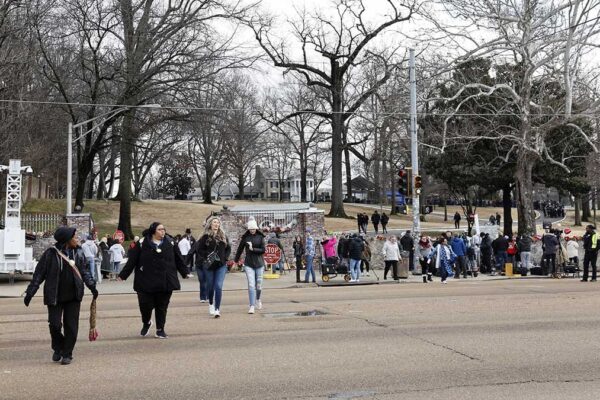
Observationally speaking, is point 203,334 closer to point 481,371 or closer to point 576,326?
point 481,371

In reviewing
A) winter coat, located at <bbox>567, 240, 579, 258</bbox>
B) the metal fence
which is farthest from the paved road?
the metal fence

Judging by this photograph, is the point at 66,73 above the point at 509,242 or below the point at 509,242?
above

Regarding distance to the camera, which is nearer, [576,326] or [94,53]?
[576,326]

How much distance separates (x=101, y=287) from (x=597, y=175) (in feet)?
149

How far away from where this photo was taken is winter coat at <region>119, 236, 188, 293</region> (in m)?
9.81

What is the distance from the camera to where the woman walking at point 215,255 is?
1223 cm

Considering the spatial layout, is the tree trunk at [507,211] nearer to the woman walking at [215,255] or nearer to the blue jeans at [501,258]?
the blue jeans at [501,258]

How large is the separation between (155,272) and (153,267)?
0.08m

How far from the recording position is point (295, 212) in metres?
30.7

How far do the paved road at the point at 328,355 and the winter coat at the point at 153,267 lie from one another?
819 mm

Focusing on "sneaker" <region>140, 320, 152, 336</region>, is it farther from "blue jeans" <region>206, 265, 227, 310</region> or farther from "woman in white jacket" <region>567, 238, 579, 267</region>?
"woman in white jacket" <region>567, 238, 579, 267</region>

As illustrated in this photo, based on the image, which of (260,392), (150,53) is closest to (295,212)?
(150,53)

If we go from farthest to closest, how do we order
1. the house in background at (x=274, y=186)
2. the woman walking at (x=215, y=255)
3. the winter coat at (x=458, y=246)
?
the house in background at (x=274, y=186) < the winter coat at (x=458, y=246) < the woman walking at (x=215, y=255)

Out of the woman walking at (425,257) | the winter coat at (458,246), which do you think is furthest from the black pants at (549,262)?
the woman walking at (425,257)
